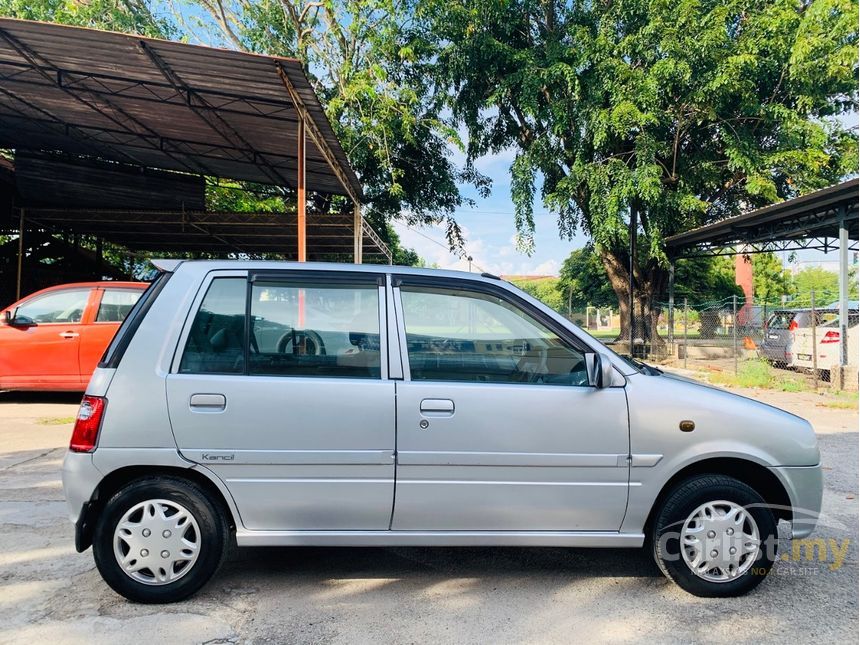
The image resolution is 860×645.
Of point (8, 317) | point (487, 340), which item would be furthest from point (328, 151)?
point (487, 340)

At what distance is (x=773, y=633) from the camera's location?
8.30ft

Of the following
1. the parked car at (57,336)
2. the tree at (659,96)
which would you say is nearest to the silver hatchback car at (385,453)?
the parked car at (57,336)

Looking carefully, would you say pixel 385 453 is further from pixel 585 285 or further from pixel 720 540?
pixel 585 285

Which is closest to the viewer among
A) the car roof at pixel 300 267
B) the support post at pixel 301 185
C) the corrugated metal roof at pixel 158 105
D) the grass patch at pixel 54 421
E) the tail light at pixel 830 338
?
the car roof at pixel 300 267

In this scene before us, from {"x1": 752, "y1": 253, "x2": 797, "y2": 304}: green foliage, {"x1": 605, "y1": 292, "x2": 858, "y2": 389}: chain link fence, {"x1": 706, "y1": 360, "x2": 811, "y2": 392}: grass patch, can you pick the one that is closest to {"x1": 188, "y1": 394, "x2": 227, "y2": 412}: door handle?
{"x1": 605, "y1": 292, "x2": 858, "y2": 389}: chain link fence

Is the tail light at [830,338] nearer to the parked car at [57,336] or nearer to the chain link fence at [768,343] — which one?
the chain link fence at [768,343]

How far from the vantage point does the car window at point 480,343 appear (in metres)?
2.87

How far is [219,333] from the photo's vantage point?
9.30ft

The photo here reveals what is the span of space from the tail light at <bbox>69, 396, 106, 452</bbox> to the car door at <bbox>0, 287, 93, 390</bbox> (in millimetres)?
5863

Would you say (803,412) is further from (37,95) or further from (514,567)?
(37,95)

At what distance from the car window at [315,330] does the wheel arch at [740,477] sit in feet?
5.68

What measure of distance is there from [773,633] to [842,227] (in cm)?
1139

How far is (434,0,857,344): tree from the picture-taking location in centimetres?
Answer: 1276

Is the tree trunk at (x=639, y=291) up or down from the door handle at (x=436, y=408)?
up
